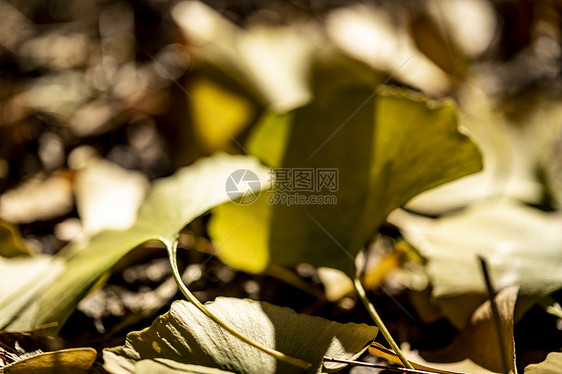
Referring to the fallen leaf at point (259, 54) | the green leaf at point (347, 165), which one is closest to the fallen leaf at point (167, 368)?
the green leaf at point (347, 165)

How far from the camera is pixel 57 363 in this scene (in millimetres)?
261

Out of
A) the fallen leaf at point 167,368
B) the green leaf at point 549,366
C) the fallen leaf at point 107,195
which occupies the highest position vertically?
the fallen leaf at point 167,368

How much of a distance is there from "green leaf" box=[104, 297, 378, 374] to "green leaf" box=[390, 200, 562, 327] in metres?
0.09

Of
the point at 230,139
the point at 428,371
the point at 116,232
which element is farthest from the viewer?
the point at 230,139

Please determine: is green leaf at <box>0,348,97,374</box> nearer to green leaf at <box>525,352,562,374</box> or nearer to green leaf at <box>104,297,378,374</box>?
green leaf at <box>104,297,378,374</box>

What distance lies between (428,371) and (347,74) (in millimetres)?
334

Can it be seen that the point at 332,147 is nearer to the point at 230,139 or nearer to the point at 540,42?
the point at 230,139

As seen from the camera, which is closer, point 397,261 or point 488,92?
point 397,261

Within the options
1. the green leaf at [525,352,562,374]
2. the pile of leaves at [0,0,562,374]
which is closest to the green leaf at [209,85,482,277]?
the pile of leaves at [0,0,562,374]

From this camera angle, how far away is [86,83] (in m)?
0.68

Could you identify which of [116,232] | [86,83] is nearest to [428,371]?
[116,232]

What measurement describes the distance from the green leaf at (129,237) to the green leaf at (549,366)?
187mm

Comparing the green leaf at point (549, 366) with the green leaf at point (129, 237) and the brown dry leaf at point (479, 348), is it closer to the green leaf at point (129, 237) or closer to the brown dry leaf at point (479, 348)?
the brown dry leaf at point (479, 348)

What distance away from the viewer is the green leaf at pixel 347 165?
320 mm
